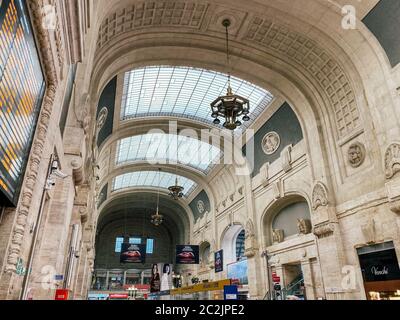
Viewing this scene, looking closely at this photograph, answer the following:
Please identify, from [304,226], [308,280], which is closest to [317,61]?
[304,226]

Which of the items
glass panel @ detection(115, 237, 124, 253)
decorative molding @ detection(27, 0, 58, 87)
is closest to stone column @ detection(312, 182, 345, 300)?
decorative molding @ detection(27, 0, 58, 87)

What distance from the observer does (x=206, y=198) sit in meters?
23.6

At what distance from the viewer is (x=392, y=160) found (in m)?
7.89

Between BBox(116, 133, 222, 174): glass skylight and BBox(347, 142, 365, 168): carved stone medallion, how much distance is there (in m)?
10.2

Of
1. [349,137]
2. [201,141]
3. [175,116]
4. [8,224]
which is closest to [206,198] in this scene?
[201,141]

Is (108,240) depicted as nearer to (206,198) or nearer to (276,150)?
(206,198)

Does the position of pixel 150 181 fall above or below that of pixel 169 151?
above

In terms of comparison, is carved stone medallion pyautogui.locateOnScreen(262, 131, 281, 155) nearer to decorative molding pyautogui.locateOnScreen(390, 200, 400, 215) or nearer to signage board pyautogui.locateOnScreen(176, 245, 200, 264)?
decorative molding pyautogui.locateOnScreen(390, 200, 400, 215)

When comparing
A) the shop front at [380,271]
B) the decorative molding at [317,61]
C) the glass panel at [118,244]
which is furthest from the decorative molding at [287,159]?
the glass panel at [118,244]

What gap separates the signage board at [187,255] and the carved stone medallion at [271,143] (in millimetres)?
9097

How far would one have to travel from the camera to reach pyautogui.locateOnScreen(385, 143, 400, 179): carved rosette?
7763mm

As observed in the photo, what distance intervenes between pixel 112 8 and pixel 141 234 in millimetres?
33270

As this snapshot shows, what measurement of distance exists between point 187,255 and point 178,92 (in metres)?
10.6

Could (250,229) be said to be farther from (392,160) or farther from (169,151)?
(169,151)
